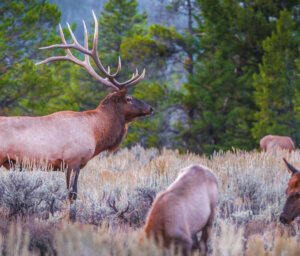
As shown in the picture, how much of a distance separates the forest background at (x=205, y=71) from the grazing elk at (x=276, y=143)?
949 mm

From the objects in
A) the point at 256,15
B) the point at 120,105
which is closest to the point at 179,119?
the point at 256,15

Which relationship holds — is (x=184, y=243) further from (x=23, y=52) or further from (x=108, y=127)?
(x=23, y=52)

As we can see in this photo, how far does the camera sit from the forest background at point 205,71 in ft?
45.9

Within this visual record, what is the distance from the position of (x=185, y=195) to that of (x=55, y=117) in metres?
3.19

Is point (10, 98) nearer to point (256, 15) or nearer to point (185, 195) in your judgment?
point (256, 15)

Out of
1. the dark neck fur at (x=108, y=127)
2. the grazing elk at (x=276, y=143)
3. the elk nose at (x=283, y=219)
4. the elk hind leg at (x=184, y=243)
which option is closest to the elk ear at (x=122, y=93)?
the dark neck fur at (x=108, y=127)

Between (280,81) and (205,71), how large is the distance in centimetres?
280

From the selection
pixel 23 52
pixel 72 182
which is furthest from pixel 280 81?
pixel 72 182

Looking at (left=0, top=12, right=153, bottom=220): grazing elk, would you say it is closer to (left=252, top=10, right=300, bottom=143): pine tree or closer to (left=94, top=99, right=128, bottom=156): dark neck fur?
Answer: (left=94, top=99, right=128, bottom=156): dark neck fur

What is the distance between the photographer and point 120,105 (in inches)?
282

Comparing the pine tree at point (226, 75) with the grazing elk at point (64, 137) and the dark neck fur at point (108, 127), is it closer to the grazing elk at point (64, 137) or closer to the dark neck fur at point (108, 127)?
the dark neck fur at point (108, 127)

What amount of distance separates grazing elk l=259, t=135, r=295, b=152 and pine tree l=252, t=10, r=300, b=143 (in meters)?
1.00

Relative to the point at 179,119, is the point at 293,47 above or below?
above

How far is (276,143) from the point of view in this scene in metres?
12.4
